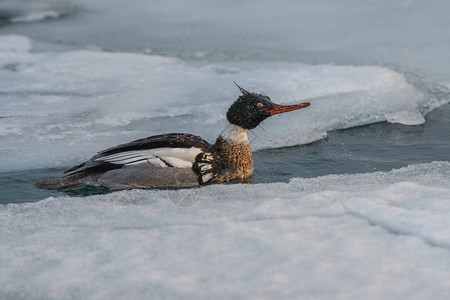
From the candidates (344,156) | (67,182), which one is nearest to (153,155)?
(67,182)

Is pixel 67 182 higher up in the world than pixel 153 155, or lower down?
lower down

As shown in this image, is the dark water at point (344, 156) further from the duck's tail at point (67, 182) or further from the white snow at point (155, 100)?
the white snow at point (155, 100)

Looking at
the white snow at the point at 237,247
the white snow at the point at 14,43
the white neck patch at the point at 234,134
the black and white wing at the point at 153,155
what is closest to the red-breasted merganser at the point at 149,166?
the black and white wing at the point at 153,155

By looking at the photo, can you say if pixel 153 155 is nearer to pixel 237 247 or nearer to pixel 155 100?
pixel 237 247

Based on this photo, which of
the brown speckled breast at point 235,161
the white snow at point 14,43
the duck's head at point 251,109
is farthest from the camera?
the white snow at point 14,43

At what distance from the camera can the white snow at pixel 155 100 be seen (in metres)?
6.12

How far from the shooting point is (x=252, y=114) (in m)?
5.41

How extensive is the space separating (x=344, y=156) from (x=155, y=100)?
8.03 ft

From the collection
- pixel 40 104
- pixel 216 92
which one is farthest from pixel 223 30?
pixel 40 104

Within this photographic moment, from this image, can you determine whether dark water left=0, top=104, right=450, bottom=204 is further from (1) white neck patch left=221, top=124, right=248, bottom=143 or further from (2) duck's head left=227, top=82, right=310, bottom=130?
(2) duck's head left=227, top=82, right=310, bottom=130

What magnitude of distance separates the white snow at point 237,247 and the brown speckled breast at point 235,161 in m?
1.22

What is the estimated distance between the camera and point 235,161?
5289 millimetres

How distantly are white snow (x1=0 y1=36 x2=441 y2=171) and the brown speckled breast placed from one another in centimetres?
70

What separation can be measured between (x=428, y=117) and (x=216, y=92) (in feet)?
7.78
